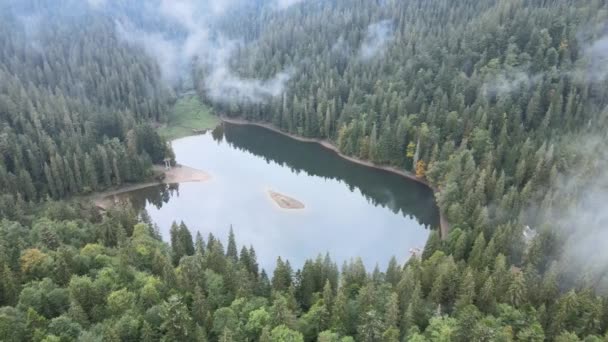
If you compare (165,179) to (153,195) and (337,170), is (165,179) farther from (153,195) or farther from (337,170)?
(337,170)

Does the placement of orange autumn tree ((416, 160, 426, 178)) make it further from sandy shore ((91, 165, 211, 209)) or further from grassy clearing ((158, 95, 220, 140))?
grassy clearing ((158, 95, 220, 140))

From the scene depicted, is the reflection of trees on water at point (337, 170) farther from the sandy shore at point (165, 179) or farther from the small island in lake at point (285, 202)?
the sandy shore at point (165, 179)

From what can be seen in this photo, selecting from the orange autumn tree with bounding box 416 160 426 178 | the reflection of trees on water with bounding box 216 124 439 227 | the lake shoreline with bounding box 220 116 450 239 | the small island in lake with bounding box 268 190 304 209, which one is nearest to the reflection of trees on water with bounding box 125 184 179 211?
the small island in lake with bounding box 268 190 304 209

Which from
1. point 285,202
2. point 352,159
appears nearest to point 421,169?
point 352,159

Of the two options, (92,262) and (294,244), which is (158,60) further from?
(92,262)

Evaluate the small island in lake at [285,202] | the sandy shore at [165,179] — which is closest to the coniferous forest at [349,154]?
the sandy shore at [165,179]

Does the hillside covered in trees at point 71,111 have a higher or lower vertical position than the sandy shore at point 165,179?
higher
